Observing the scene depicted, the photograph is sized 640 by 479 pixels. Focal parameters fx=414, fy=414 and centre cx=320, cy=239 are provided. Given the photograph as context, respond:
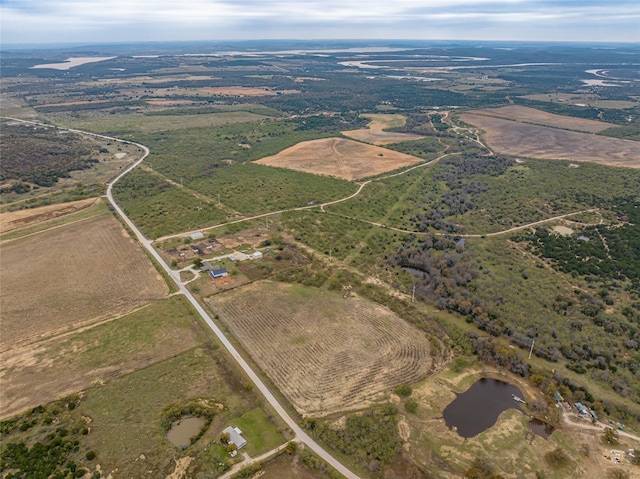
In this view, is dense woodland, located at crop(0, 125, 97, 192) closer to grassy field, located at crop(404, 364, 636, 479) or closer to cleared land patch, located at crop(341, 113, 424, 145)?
cleared land patch, located at crop(341, 113, 424, 145)

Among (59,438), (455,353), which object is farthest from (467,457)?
(59,438)

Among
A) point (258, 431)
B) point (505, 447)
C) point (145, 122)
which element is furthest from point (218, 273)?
point (145, 122)

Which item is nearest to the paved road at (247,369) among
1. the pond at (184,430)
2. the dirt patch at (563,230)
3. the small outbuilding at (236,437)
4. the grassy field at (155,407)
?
the grassy field at (155,407)

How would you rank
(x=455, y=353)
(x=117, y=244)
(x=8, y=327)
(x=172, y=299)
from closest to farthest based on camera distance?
(x=455, y=353) → (x=8, y=327) → (x=172, y=299) → (x=117, y=244)

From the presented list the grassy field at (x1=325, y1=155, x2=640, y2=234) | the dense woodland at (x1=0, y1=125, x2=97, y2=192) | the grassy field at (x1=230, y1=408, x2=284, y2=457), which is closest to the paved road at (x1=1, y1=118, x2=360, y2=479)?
the grassy field at (x1=230, y1=408, x2=284, y2=457)

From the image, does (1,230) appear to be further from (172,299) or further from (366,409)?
(366,409)

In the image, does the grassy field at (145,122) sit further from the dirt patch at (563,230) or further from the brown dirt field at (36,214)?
the dirt patch at (563,230)
